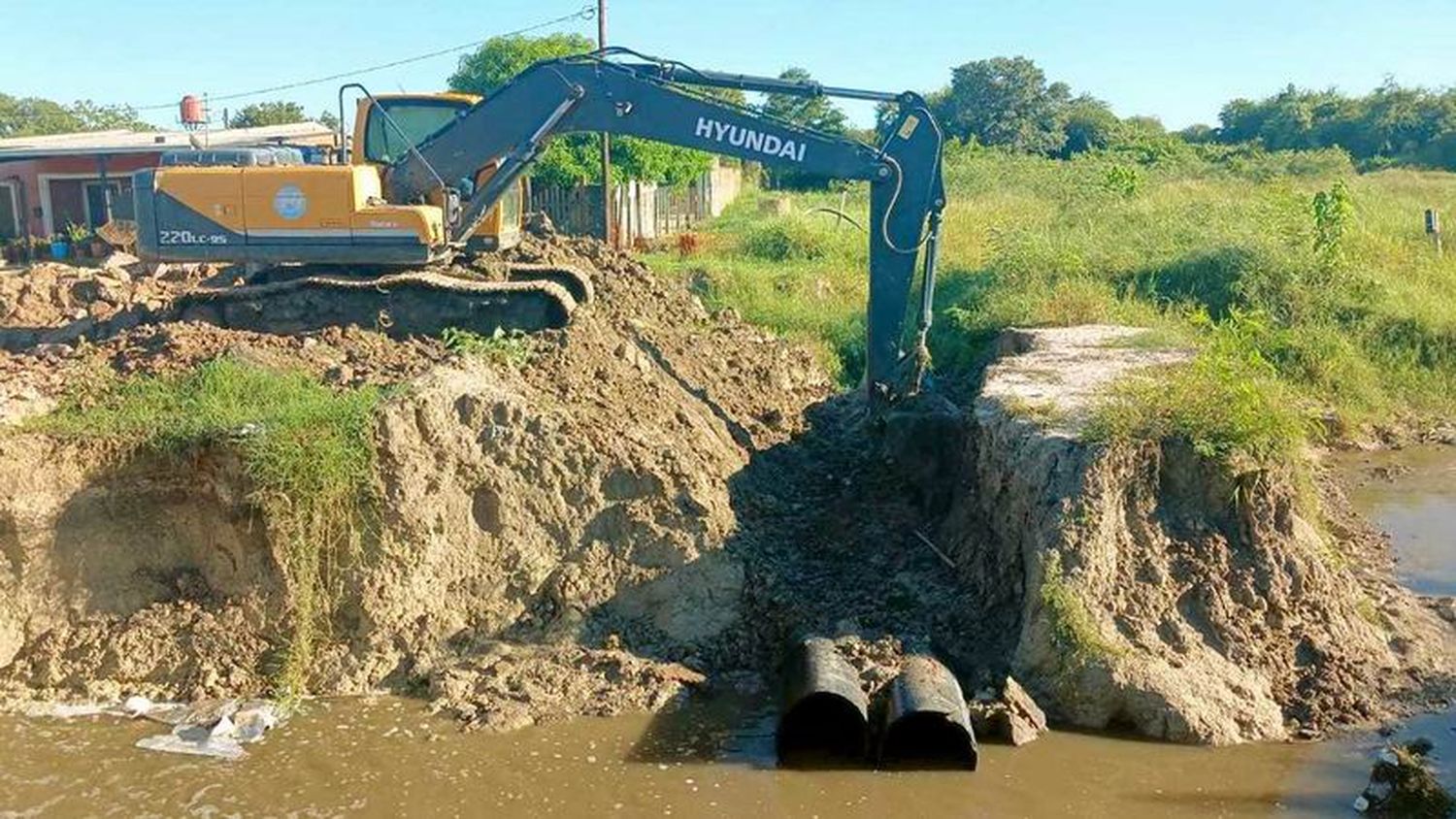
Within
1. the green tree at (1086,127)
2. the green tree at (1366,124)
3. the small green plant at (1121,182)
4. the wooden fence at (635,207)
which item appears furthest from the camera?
the green tree at (1086,127)

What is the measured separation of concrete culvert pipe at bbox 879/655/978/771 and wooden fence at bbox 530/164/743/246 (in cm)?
1663

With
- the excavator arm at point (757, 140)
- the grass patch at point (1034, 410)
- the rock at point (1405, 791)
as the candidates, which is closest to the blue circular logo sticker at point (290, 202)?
the excavator arm at point (757, 140)

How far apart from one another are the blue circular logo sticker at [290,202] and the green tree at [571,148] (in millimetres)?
10774

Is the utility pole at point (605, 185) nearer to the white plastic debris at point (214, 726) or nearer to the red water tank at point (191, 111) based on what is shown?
the red water tank at point (191, 111)

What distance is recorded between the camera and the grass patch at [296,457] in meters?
7.74

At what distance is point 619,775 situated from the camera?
671 centimetres

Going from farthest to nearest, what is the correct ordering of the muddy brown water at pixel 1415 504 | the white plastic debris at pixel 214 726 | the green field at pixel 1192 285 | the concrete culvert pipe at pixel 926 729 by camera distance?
1. the green field at pixel 1192 285
2. the muddy brown water at pixel 1415 504
3. the white plastic debris at pixel 214 726
4. the concrete culvert pipe at pixel 926 729

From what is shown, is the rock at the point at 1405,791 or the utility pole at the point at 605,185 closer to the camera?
the rock at the point at 1405,791

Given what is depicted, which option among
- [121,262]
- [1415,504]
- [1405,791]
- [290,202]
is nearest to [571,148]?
[121,262]

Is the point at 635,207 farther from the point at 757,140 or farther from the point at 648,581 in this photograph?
the point at 648,581

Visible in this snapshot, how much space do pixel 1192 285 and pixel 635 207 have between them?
40.3 ft

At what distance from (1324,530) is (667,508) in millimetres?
4973

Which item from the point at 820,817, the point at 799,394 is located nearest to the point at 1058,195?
the point at 799,394

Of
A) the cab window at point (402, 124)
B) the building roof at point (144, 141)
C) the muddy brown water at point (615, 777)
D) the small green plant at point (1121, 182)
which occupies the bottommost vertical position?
the muddy brown water at point (615, 777)
